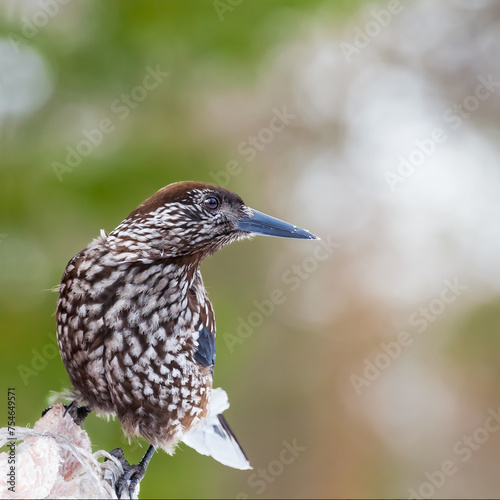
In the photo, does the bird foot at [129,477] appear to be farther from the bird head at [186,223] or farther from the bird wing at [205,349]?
the bird head at [186,223]

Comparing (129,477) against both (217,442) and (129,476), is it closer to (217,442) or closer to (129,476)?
(129,476)

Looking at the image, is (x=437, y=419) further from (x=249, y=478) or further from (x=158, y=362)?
(x=158, y=362)

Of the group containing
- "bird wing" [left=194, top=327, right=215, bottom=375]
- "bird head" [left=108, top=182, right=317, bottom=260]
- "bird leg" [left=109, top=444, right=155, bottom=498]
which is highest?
A: "bird head" [left=108, top=182, right=317, bottom=260]

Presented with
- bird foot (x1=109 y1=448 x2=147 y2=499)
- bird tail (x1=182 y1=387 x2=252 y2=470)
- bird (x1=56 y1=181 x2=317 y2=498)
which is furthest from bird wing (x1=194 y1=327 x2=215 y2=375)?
bird foot (x1=109 y1=448 x2=147 y2=499)

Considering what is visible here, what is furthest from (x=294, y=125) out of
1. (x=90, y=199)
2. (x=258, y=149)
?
(x=90, y=199)

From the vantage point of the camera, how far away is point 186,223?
6.57 ft

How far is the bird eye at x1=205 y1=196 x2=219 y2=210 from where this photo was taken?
205cm

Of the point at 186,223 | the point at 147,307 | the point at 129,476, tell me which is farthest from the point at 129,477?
the point at 186,223

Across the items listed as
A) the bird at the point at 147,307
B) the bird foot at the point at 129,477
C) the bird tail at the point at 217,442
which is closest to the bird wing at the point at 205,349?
the bird at the point at 147,307

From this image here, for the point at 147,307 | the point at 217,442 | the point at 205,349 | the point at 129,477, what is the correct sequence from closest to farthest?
the point at 129,477 → the point at 147,307 → the point at 205,349 → the point at 217,442

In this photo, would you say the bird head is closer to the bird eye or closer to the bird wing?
the bird eye

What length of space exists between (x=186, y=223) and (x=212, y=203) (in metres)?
0.11

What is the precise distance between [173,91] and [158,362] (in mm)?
2411

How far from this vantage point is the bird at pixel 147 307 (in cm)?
196
